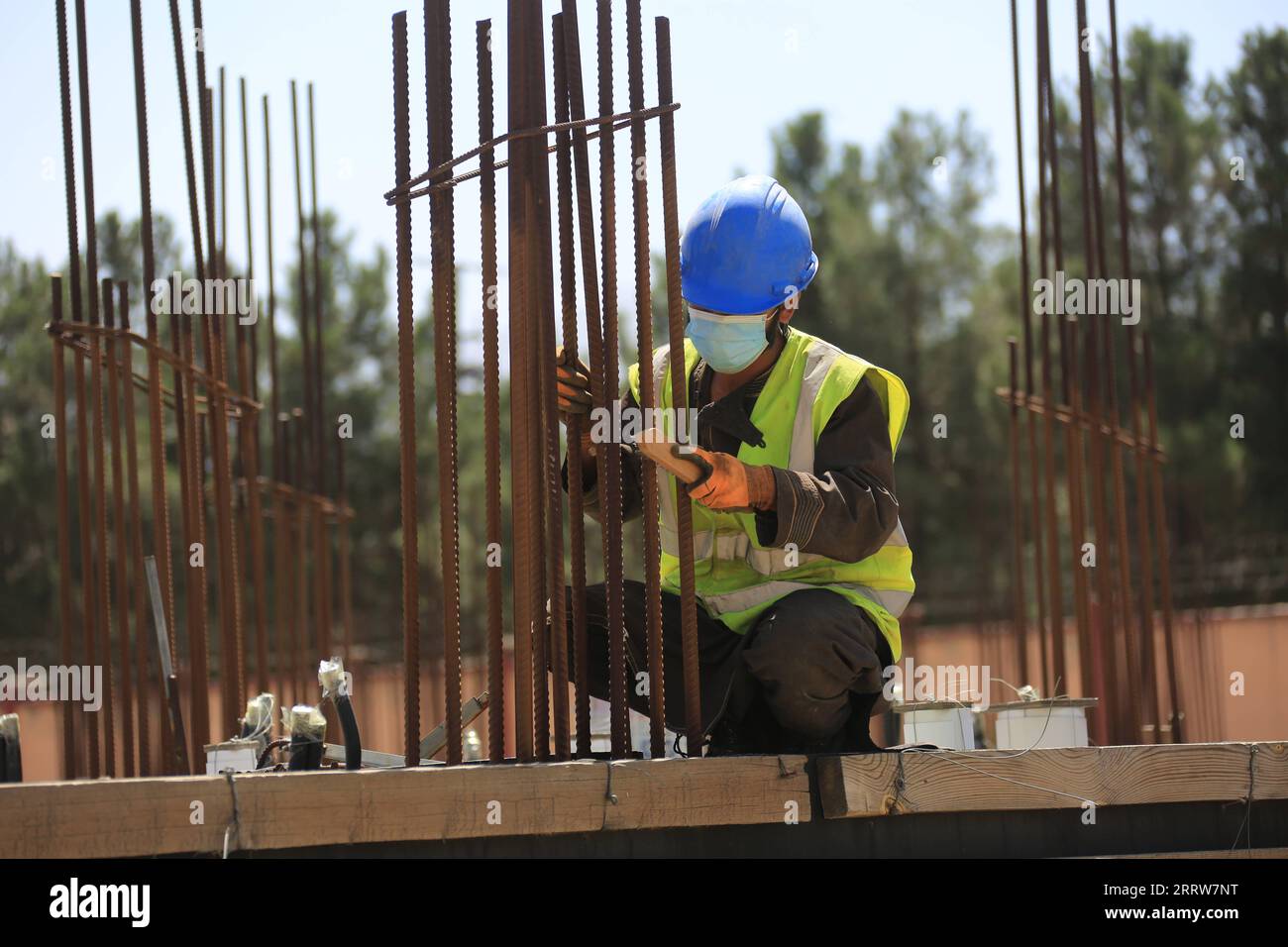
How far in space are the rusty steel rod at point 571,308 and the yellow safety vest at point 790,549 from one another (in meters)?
0.39

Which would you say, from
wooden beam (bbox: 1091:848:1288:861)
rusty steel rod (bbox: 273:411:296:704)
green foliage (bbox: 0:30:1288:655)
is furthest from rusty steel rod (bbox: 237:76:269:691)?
green foliage (bbox: 0:30:1288:655)

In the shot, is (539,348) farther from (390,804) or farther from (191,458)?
(191,458)

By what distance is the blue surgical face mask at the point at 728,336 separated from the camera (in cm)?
399

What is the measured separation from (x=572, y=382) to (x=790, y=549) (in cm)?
68

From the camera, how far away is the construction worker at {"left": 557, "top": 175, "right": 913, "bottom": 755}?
3.67 metres

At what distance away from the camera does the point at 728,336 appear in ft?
13.1

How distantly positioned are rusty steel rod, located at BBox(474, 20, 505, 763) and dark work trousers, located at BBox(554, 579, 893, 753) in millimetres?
285

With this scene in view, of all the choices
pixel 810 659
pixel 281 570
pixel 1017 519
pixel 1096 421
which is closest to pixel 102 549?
pixel 810 659

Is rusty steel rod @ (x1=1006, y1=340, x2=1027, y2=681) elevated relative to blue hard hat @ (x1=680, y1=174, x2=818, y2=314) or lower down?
lower down

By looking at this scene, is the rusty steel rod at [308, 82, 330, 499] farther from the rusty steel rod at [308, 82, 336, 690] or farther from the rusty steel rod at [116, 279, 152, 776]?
the rusty steel rod at [116, 279, 152, 776]

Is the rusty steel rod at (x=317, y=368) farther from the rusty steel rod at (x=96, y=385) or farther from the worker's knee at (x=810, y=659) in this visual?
the worker's knee at (x=810, y=659)

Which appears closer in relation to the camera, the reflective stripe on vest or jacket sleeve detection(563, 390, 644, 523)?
the reflective stripe on vest
